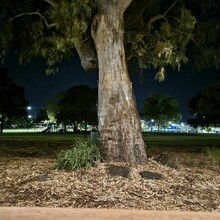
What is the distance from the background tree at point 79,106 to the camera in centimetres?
6494

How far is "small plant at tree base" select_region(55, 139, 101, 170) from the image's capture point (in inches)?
469

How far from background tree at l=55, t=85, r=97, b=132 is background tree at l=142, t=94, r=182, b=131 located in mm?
36571

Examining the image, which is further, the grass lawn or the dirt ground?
the grass lawn

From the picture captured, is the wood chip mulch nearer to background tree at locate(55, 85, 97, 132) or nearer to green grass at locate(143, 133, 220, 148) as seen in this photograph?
green grass at locate(143, 133, 220, 148)

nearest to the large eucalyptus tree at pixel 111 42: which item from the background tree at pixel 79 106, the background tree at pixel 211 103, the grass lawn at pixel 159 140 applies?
the grass lawn at pixel 159 140

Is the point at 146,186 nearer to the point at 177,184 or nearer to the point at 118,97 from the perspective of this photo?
the point at 177,184

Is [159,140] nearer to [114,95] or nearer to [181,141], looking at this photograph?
[181,141]

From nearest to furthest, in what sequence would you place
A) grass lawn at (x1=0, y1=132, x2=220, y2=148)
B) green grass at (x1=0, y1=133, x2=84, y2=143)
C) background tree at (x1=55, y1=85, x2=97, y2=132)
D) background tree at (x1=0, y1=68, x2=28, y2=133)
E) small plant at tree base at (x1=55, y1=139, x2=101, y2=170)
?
1. small plant at tree base at (x1=55, y1=139, x2=101, y2=170)
2. grass lawn at (x1=0, y1=132, x2=220, y2=148)
3. green grass at (x1=0, y1=133, x2=84, y2=143)
4. background tree at (x1=0, y1=68, x2=28, y2=133)
5. background tree at (x1=55, y1=85, x2=97, y2=132)

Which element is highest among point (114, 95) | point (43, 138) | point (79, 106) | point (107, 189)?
point (79, 106)

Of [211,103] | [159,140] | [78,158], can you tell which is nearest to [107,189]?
[78,158]

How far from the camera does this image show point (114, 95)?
43.5ft

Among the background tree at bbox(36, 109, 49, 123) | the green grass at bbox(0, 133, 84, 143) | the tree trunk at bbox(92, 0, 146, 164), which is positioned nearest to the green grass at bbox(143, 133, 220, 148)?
the green grass at bbox(0, 133, 84, 143)

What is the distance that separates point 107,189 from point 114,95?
369 cm

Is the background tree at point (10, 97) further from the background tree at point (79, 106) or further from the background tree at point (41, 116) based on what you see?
the background tree at point (41, 116)
